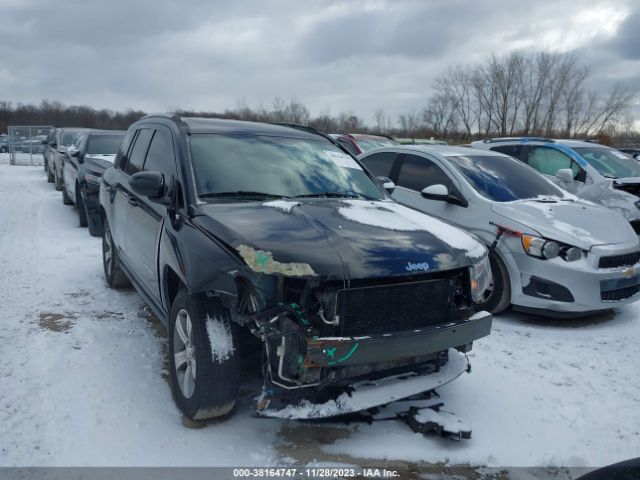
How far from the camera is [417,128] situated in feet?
168

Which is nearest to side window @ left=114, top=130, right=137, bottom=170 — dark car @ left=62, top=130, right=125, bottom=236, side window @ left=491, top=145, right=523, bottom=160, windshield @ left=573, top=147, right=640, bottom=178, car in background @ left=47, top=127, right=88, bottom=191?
dark car @ left=62, top=130, right=125, bottom=236

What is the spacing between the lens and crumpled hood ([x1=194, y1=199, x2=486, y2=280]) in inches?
109

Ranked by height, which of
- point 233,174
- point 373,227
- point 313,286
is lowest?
point 313,286

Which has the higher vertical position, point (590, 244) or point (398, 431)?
point (590, 244)

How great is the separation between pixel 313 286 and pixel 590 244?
11.1 ft

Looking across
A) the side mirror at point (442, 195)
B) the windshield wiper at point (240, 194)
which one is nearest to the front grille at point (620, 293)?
the side mirror at point (442, 195)

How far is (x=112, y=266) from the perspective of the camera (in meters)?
5.82

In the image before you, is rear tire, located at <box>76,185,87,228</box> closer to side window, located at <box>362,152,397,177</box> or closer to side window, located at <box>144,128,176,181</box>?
side window, located at <box>362,152,397,177</box>

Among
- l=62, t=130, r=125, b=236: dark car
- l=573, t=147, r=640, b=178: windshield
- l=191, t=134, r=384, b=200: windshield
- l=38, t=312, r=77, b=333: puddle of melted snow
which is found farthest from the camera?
l=573, t=147, r=640, b=178: windshield

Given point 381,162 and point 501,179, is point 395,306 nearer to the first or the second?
point 501,179

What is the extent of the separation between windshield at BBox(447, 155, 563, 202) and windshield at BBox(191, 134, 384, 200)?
195 centimetres

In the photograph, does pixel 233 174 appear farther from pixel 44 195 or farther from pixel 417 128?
pixel 417 128

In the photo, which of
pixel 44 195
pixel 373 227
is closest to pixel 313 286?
pixel 373 227

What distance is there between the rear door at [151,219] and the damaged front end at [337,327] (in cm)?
125
